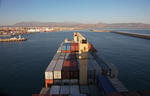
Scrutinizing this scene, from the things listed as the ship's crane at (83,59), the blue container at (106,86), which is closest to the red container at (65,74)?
the ship's crane at (83,59)

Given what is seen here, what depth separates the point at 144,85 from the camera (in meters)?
23.6

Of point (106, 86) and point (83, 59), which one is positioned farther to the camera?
point (83, 59)

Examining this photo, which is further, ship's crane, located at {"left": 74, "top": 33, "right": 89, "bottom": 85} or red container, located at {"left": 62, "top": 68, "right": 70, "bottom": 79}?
red container, located at {"left": 62, "top": 68, "right": 70, "bottom": 79}

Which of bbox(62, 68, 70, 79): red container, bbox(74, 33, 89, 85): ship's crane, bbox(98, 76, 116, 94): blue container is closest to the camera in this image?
bbox(98, 76, 116, 94): blue container

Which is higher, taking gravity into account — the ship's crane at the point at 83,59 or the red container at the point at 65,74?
the ship's crane at the point at 83,59

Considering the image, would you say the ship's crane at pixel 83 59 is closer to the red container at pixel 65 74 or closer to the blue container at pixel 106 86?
the red container at pixel 65 74

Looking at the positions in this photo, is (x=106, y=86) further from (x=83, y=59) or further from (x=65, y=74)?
(x=65, y=74)

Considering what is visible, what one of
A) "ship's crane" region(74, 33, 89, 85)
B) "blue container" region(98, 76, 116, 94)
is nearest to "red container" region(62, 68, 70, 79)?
"ship's crane" region(74, 33, 89, 85)

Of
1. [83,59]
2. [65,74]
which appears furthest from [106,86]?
[65,74]

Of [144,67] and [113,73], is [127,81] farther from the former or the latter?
[144,67]

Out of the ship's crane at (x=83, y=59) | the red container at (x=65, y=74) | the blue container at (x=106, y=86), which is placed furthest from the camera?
the red container at (x=65, y=74)

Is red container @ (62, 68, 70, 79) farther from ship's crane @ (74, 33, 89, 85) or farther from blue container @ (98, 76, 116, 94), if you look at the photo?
blue container @ (98, 76, 116, 94)

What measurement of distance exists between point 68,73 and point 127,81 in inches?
630

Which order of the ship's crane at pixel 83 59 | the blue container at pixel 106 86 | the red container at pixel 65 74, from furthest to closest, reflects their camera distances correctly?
the red container at pixel 65 74, the ship's crane at pixel 83 59, the blue container at pixel 106 86
